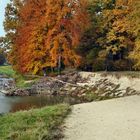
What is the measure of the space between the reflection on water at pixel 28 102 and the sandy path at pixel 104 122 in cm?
581

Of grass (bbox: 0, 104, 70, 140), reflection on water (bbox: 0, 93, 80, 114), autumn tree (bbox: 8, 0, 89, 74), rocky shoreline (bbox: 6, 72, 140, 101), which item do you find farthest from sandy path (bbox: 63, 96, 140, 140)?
autumn tree (bbox: 8, 0, 89, 74)

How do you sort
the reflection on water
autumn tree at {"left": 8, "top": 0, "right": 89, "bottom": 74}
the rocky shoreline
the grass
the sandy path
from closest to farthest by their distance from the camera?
the grass, the sandy path, the reflection on water, the rocky shoreline, autumn tree at {"left": 8, "top": 0, "right": 89, "bottom": 74}

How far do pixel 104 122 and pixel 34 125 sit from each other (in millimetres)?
2816

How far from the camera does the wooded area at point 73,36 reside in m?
37.5

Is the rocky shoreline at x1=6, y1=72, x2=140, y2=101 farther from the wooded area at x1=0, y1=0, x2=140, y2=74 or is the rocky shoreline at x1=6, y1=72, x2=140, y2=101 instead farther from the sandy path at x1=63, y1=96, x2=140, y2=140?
the sandy path at x1=63, y1=96, x2=140, y2=140

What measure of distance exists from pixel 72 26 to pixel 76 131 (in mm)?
24330

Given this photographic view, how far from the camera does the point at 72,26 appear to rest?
37.4m

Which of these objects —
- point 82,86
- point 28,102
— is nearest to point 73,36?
point 82,86

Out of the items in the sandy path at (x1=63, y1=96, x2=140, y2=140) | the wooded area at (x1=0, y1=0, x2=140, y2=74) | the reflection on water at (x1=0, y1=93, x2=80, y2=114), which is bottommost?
the reflection on water at (x1=0, y1=93, x2=80, y2=114)

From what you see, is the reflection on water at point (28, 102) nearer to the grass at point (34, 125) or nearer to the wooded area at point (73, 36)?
the grass at point (34, 125)

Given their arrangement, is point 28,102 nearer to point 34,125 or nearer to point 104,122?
point 104,122

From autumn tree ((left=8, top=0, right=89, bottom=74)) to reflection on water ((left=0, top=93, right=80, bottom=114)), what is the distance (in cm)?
785

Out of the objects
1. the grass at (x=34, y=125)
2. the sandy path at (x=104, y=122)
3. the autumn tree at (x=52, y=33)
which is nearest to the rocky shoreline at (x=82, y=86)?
the autumn tree at (x=52, y=33)

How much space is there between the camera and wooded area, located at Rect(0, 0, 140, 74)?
3747 centimetres
